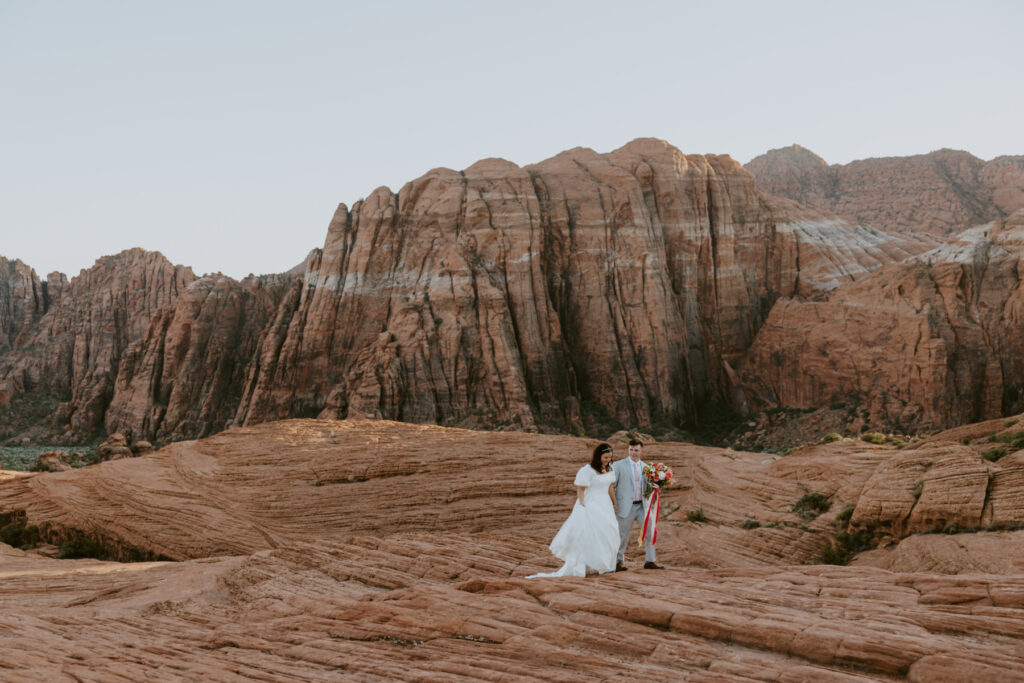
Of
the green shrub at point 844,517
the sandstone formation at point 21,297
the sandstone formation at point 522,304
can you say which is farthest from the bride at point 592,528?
the sandstone formation at point 21,297

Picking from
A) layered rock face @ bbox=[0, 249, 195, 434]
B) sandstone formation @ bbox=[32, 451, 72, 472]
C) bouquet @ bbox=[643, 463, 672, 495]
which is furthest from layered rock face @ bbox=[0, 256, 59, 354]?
bouquet @ bbox=[643, 463, 672, 495]

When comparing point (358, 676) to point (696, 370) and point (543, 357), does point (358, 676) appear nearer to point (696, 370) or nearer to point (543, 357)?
point (543, 357)

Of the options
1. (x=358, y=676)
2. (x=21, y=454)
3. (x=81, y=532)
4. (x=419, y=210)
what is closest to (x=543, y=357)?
(x=419, y=210)

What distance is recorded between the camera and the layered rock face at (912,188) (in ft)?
301

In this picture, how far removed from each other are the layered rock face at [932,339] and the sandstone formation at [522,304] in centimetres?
730

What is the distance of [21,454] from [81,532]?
5351 centimetres

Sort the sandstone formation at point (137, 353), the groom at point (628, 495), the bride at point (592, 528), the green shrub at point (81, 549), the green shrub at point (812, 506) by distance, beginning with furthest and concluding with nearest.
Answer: the sandstone formation at point (137, 353), the green shrub at point (81, 549), the green shrub at point (812, 506), the groom at point (628, 495), the bride at point (592, 528)

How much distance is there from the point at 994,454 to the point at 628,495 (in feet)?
25.6

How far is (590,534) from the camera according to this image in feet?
37.7

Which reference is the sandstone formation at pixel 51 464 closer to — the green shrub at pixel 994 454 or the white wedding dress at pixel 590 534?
the white wedding dress at pixel 590 534

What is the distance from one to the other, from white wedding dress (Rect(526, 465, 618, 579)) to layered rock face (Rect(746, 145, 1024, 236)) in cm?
8188

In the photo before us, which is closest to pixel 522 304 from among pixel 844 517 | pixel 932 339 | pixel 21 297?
pixel 932 339

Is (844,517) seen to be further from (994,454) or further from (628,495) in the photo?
(628,495)

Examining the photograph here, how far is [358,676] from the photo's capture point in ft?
27.4
